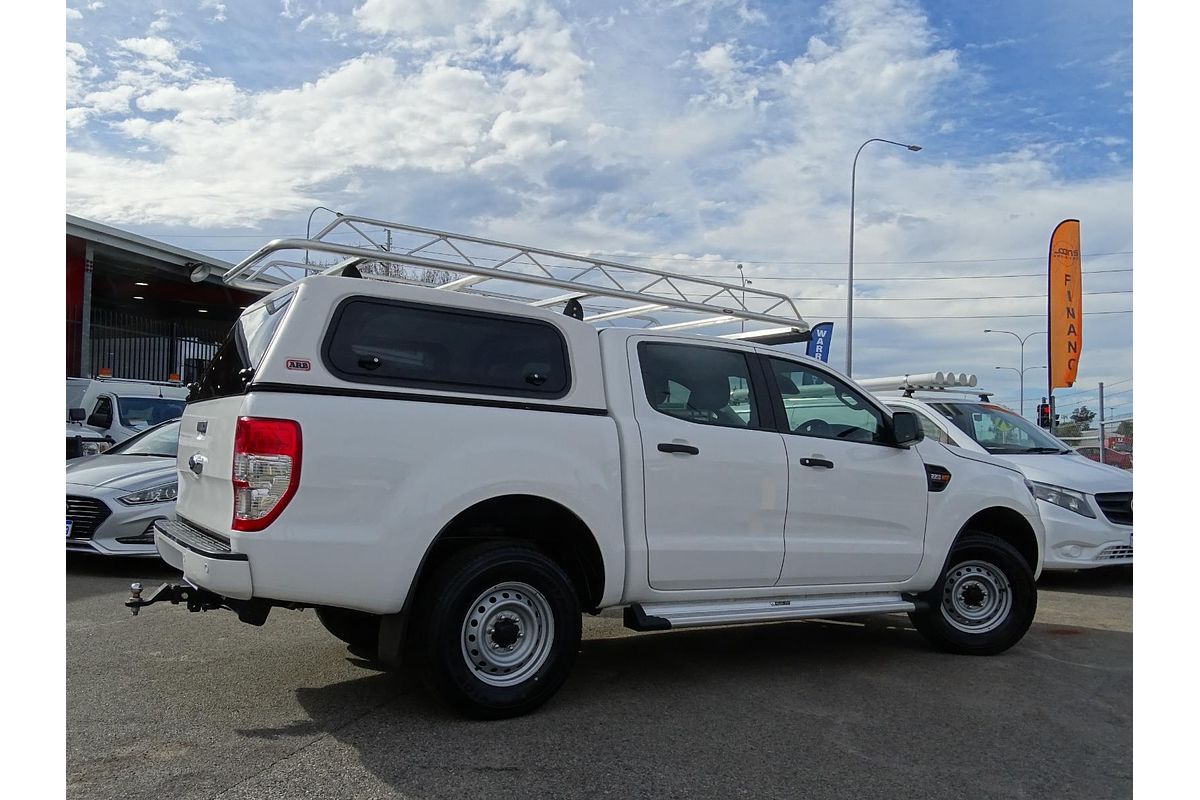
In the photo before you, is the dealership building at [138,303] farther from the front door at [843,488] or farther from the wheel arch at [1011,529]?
the wheel arch at [1011,529]

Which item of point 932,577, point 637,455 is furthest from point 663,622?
point 932,577

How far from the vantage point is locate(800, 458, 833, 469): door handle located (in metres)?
5.77

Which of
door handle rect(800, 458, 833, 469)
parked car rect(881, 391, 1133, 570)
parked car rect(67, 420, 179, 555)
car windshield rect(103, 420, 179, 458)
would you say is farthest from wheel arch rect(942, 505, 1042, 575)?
car windshield rect(103, 420, 179, 458)

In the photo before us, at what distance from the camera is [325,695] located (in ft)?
16.7

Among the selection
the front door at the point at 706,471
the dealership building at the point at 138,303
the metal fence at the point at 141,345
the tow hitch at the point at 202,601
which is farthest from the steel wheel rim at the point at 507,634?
the metal fence at the point at 141,345

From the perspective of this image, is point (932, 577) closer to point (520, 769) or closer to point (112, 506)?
point (520, 769)

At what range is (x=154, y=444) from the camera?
385 inches

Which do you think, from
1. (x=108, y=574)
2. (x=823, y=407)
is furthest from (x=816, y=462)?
(x=108, y=574)

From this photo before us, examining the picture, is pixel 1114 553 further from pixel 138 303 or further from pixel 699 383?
pixel 138 303

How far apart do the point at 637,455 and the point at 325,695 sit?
2034mm

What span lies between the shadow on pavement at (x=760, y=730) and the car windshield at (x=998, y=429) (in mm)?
3748

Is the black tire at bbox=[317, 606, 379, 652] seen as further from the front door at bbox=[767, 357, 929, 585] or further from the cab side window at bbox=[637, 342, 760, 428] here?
the front door at bbox=[767, 357, 929, 585]

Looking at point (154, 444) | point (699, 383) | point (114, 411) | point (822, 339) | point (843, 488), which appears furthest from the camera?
point (822, 339)

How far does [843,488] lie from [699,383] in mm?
1112
